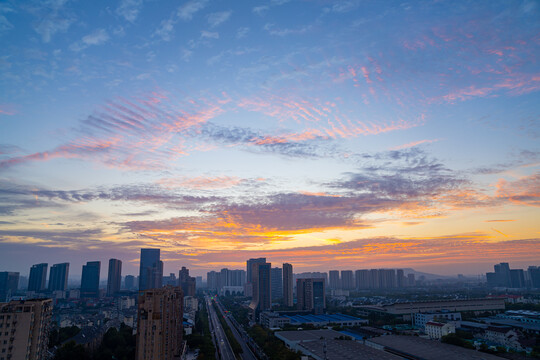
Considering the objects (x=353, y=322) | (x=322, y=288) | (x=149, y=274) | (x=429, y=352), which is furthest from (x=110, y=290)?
(x=429, y=352)

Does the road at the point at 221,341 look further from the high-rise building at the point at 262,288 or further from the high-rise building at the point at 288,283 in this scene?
the high-rise building at the point at 288,283

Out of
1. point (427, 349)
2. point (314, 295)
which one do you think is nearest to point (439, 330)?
point (427, 349)

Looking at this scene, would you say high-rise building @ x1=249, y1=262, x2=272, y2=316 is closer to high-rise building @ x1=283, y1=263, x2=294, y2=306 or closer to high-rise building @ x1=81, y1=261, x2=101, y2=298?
high-rise building @ x1=283, y1=263, x2=294, y2=306

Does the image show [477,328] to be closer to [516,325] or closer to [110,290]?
[516,325]

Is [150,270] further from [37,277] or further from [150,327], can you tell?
[150,327]

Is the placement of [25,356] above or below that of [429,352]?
above

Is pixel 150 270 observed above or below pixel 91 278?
above

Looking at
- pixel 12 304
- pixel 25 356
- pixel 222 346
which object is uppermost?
pixel 12 304
